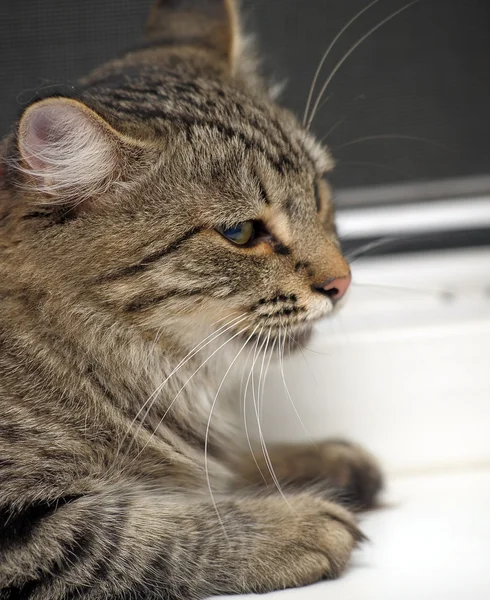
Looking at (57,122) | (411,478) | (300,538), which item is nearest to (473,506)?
(411,478)

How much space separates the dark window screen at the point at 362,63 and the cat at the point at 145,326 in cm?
37

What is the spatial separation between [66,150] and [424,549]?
0.78m

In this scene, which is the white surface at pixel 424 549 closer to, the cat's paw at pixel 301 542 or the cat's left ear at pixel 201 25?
the cat's paw at pixel 301 542

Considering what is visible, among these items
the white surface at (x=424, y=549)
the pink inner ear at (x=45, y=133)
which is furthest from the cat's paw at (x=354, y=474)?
the pink inner ear at (x=45, y=133)

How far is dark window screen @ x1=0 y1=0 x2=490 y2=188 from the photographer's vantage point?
1.56m

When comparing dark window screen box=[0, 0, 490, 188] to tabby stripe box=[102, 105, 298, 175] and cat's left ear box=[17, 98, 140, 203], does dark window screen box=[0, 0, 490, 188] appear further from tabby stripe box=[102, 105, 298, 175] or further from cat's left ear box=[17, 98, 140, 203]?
cat's left ear box=[17, 98, 140, 203]

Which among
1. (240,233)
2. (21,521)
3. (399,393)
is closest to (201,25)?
(240,233)

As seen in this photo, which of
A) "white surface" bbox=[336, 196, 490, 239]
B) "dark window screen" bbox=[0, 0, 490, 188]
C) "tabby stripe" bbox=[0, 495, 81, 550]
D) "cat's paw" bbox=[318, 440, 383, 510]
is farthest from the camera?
"white surface" bbox=[336, 196, 490, 239]

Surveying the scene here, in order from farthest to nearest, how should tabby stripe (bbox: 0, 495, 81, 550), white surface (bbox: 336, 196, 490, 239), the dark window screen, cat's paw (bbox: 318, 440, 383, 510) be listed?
white surface (bbox: 336, 196, 490, 239)
the dark window screen
cat's paw (bbox: 318, 440, 383, 510)
tabby stripe (bbox: 0, 495, 81, 550)

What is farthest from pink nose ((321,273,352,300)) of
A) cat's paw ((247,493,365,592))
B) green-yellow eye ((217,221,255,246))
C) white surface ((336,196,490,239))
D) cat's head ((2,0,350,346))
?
white surface ((336,196,490,239))

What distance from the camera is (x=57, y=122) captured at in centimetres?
104

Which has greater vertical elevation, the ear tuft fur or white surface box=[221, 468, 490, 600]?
the ear tuft fur

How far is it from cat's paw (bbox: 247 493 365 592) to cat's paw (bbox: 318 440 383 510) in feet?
0.68

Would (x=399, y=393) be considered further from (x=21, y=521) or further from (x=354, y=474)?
(x=21, y=521)
